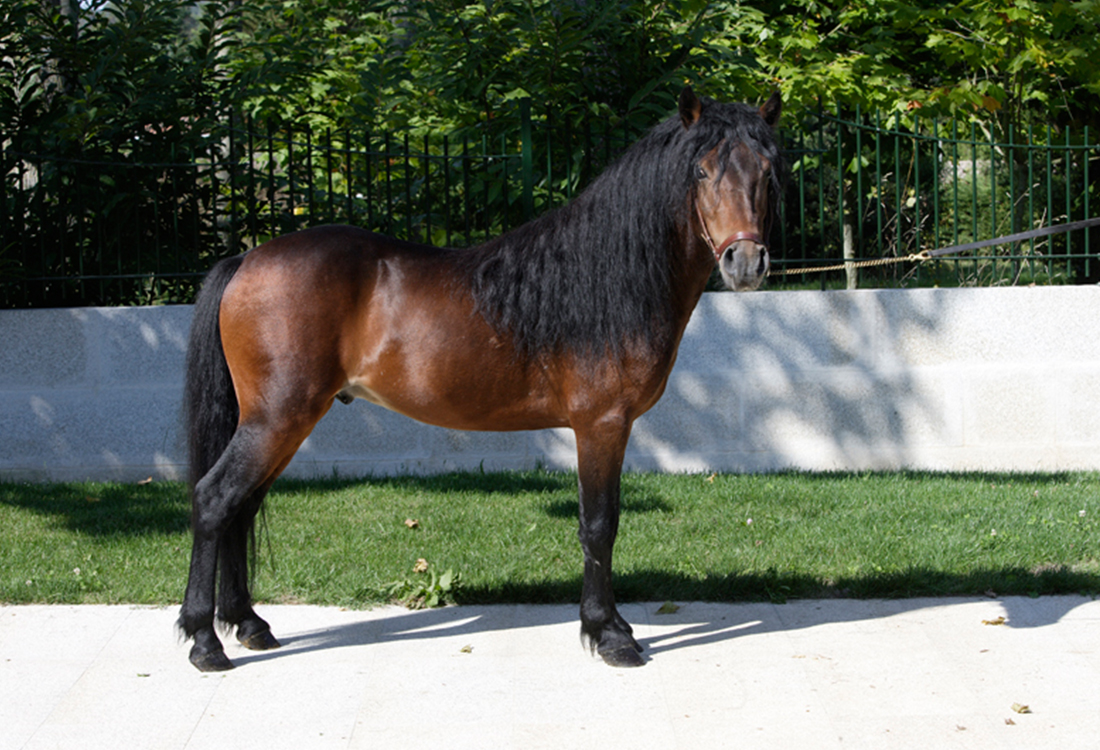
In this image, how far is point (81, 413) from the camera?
7.07 meters

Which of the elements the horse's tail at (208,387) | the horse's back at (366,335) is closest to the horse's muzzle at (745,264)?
the horse's back at (366,335)

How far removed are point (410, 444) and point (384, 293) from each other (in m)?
3.27

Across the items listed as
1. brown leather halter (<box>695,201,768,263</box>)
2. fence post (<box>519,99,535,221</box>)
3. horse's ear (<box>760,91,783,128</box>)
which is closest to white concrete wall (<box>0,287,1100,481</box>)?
fence post (<box>519,99,535,221</box>)

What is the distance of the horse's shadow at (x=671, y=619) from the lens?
13.9ft

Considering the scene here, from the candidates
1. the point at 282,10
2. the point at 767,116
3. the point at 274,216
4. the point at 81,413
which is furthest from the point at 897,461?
the point at 282,10

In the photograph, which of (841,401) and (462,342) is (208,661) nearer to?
(462,342)

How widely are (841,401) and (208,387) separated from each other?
4.73 m

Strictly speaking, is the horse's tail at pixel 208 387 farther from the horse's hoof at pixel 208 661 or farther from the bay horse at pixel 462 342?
the horse's hoof at pixel 208 661

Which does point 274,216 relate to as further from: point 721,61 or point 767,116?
point 767,116

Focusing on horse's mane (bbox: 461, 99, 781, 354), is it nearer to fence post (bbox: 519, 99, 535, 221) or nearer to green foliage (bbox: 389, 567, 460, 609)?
green foliage (bbox: 389, 567, 460, 609)

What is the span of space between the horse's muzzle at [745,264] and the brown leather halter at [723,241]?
1cm

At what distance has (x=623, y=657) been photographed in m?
3.97

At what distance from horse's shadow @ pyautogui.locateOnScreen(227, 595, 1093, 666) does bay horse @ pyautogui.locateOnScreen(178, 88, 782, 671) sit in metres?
0.26

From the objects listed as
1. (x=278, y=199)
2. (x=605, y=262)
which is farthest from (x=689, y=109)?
(x=278, y=199)
